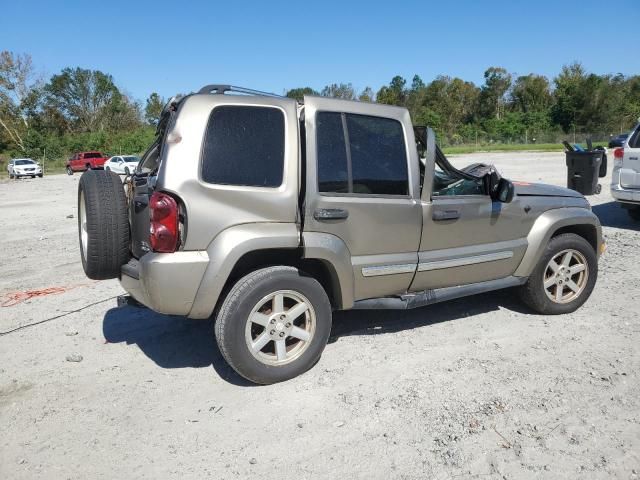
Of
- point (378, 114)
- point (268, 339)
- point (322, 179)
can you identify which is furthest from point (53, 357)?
point (378, 114)

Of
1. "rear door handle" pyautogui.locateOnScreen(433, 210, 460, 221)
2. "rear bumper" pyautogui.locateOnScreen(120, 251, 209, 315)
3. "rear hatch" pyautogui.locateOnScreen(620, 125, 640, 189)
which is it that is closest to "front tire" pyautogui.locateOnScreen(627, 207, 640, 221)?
"rear hatch" pyautogui.locateOnScreen(620, 125, 640, 189)

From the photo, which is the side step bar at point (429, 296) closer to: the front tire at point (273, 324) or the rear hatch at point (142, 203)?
the front tire at point (273, 324)

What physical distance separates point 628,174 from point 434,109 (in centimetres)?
7122

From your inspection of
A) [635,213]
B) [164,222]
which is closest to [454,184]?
[164,222]

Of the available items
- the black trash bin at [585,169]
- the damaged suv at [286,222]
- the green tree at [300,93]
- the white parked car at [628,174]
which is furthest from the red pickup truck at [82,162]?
the damaged suv at [286,222]

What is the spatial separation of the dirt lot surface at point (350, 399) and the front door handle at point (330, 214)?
3.77 ft

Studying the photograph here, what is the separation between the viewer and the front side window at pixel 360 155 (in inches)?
148

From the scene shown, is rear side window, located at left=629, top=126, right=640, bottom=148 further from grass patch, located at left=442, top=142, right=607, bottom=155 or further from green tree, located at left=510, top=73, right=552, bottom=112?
green tree, located at left=510, top=73, right=552, bottom=112

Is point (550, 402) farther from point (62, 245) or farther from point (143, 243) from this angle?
point (62, 245)

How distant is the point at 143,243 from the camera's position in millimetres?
3602

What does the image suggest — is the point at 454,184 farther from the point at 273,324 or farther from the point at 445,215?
the point at 273,324

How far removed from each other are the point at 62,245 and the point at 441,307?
6854 mm

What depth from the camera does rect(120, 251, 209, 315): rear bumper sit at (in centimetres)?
333

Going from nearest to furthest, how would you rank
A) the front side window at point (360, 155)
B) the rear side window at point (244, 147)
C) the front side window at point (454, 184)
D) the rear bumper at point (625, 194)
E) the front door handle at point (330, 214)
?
the rear side window at point (244, 147), the front door handle at point (330, 214), the front side window at point (360, 155), the front side window at point (454, 184), the rear bumper at point (625, 194)
